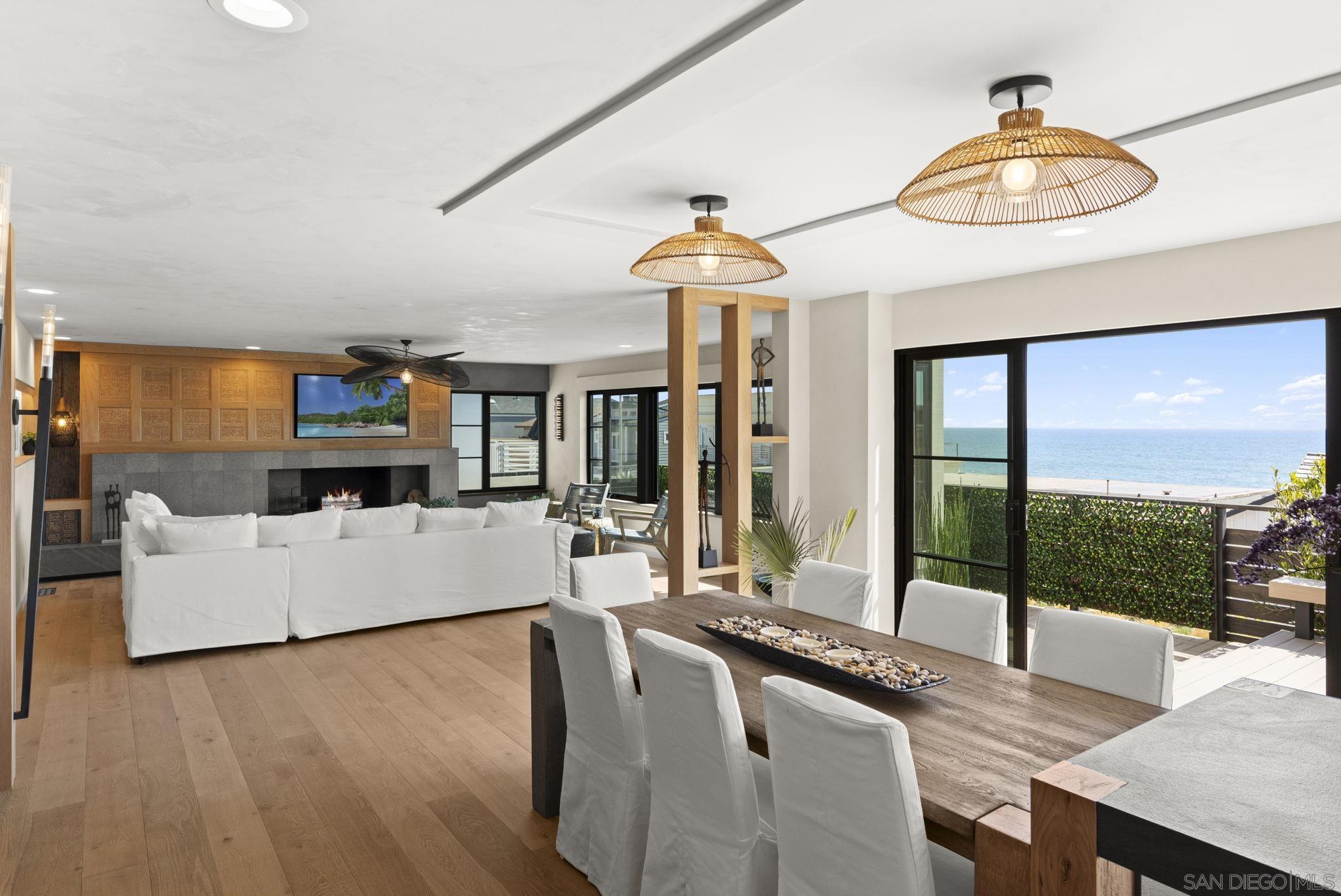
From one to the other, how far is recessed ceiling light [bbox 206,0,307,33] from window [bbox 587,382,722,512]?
298 inches

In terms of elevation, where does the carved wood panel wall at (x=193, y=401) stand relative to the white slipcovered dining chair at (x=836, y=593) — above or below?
above

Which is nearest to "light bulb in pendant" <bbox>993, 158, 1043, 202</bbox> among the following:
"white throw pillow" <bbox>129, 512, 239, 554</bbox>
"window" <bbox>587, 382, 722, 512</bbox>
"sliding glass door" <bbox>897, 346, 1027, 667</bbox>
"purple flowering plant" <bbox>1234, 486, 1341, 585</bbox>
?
"purple flowering plant" <bbox>1234, 486, 1341, 585</bbox>

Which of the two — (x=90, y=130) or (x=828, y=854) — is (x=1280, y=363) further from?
(x=90, y=130)

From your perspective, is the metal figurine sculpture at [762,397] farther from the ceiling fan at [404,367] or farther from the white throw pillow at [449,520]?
the ceiling fan at [404,367]

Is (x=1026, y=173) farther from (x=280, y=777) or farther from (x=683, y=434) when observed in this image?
(x=280, y=777)

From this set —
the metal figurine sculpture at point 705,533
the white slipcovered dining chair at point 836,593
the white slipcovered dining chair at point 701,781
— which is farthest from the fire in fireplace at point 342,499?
the white slipcovered dining chair at point 701,781

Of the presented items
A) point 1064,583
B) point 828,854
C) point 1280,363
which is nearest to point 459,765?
point 828,854

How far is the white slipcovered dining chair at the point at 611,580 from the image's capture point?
3.58 metres

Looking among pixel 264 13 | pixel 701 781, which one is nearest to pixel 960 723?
pixel 701 781

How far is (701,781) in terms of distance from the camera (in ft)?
6.59

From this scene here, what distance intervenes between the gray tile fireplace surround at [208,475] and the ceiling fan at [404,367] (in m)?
1.66

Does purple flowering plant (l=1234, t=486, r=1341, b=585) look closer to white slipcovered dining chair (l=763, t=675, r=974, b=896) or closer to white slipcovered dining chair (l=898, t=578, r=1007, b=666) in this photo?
white slipcovered dining chair (l=898, t=578, r=1007, b=666)

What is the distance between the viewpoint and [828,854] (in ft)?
5.41

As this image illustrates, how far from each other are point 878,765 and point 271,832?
2391 millimetres
